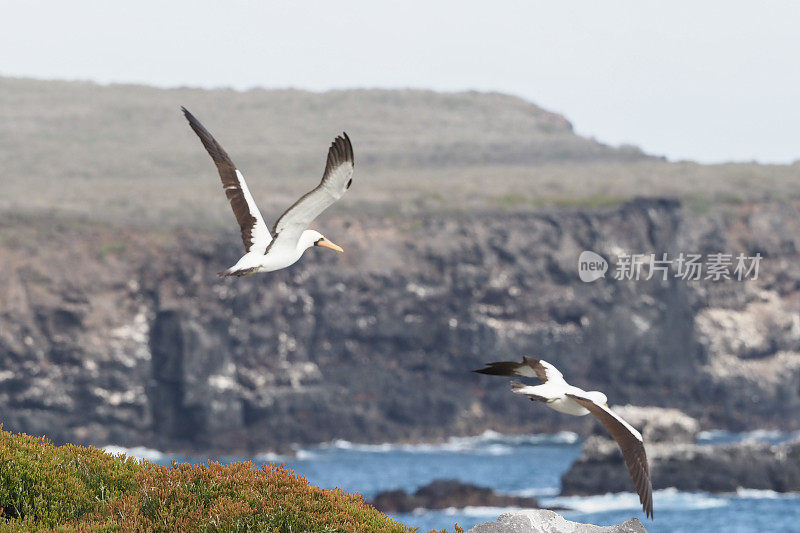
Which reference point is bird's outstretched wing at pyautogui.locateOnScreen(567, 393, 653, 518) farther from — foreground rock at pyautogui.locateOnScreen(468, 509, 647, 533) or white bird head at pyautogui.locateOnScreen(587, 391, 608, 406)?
foreground rock at pyautogui.locateOnScreen(468, 509, 647, 533)

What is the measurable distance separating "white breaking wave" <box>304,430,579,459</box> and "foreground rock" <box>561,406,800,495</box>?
129ft

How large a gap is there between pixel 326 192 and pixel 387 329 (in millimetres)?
117680

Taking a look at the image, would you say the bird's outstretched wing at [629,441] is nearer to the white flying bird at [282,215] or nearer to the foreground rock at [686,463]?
the white flying bird at [282,215]

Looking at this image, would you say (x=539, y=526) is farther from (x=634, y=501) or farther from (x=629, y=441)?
(x=634, y=501)

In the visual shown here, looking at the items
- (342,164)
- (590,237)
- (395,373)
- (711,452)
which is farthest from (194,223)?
(342,164)

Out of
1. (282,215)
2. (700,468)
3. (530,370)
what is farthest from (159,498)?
(700,468)

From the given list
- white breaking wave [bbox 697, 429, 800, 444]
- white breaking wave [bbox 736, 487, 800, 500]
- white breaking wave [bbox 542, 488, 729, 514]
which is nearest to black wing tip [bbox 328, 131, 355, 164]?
white breaking wave [bbox 542, 488, 729, 514]

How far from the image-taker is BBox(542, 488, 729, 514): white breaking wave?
79.8 m

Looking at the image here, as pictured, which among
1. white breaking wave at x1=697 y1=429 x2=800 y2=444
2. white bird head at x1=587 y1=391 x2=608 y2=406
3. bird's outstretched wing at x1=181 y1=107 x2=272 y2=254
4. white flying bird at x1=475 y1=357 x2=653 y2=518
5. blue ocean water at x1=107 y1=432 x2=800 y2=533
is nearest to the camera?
white flying bird at x1=475 y1=357 x2=653 y2=518

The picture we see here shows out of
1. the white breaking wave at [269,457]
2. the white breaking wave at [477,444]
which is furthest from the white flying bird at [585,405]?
the white breaking wave at [477,444]

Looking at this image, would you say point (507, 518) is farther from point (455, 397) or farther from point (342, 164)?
point (455, 397)

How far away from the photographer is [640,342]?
13662cm

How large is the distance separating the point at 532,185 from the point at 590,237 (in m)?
24.2

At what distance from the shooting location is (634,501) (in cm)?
8300
